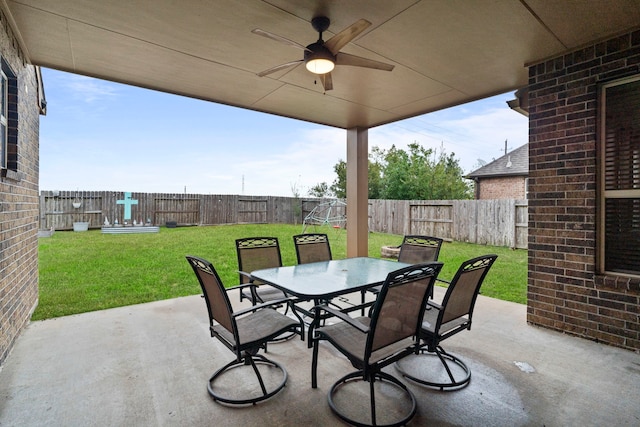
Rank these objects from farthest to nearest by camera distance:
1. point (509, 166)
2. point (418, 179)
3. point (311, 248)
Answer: point (418, 179), point (509, 166), point (311, 248)

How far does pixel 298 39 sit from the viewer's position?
2.80m

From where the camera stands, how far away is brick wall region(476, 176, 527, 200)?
1288 cm

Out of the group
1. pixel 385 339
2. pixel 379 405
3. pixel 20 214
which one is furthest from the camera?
pixel 20 214

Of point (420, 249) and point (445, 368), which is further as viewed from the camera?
point (420, 249)

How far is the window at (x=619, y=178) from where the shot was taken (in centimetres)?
286

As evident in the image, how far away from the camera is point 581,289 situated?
10.2 ft

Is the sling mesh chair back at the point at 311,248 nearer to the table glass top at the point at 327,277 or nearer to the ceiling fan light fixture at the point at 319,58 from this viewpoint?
the table glass top at the point at 327,277

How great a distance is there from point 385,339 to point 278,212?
43.2 ft

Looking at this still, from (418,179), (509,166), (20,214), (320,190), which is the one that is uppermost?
(509,166)

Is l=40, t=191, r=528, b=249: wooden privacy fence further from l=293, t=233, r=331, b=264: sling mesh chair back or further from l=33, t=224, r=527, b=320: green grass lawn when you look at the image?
l=293, t=233, r=331, b=264: sling mesh chair back

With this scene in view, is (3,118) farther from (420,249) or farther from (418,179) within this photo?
(418,179)

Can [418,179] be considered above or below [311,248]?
above

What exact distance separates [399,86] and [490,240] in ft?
21.3

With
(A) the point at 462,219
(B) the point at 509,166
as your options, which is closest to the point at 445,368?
(A) the point at 462,219
